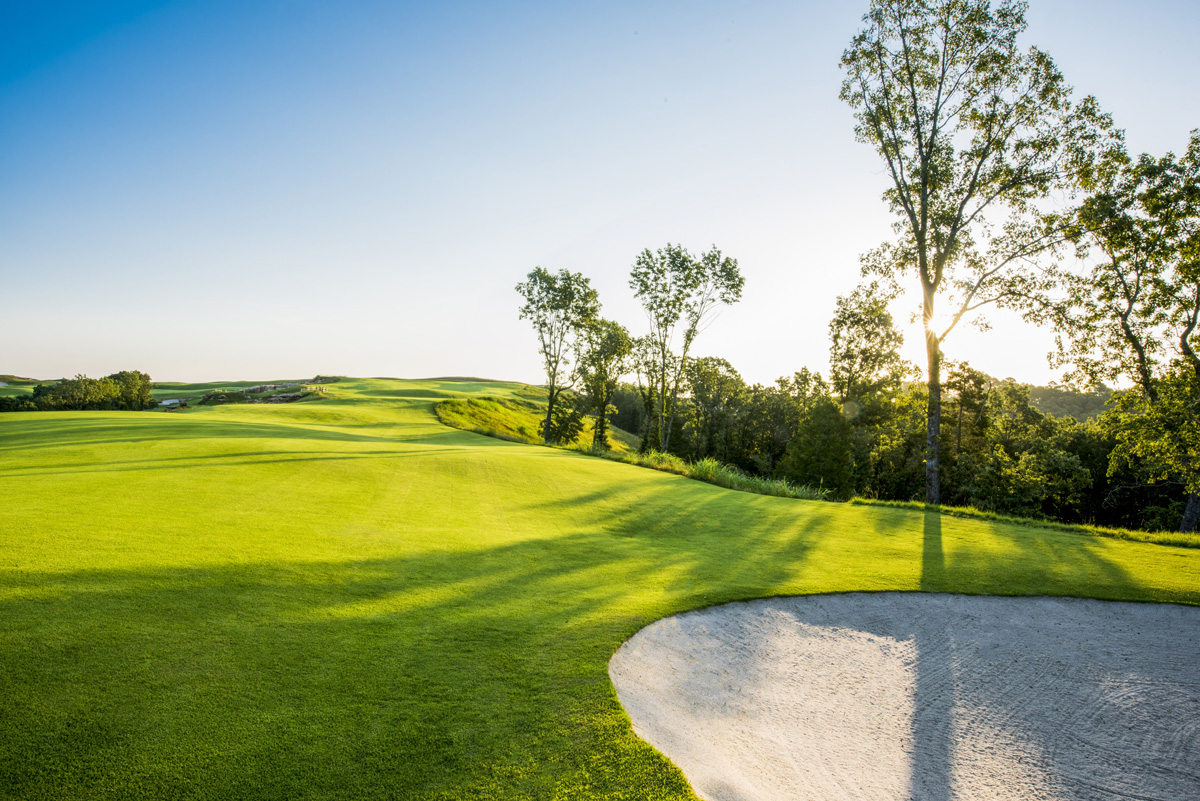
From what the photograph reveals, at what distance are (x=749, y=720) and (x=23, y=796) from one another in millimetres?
4761

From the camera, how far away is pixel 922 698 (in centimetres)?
518

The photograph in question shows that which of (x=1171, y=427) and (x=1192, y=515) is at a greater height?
(x=1171, y=427)

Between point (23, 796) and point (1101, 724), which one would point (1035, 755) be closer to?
point (1101, 724)

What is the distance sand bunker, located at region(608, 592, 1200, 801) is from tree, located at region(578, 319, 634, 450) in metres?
37.7

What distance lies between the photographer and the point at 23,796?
2723 mm

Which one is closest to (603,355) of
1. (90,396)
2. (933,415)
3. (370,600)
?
(933,415)

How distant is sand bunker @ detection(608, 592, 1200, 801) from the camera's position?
160 inches

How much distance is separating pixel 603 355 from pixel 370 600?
→ 4176 cm

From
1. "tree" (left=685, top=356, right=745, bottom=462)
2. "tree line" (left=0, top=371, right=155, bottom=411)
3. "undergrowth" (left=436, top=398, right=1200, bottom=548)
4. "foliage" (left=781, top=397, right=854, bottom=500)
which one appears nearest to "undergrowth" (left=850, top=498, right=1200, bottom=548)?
"undergrowth" (left=436, top=398, right=1200, bottom=548)

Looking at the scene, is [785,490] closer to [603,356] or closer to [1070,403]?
[603,356]

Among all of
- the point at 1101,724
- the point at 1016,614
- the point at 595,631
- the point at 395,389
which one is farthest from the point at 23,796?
the point at 395,389

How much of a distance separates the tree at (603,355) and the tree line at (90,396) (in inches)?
1358

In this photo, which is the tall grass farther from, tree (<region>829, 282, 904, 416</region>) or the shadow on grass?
tree (<region>829, 282, 904, 416</region>)

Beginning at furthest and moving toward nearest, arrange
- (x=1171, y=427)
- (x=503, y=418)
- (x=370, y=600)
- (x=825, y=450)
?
(x=503, y=418) → (x=825, y=450) → (x=1171, y=427) → (x=370, y=600)
